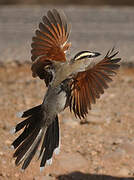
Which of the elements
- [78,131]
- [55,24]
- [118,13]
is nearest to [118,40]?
[118,13]

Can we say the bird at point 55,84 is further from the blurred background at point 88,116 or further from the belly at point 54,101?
the blurred background at point 88,116

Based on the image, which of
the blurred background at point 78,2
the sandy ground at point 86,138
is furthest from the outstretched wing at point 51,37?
the blurred background at point 78,2

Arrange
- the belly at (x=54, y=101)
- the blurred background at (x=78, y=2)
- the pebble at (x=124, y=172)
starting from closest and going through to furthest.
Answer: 1. the belly at (x=54, y=101)
2. the pebble at (x=124, y=172)
3. the blurred background at (x=78, y=2)

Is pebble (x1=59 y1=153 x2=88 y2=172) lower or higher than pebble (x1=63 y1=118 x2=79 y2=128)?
lower

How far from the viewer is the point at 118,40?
1163 cm

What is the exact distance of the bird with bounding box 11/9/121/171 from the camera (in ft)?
12.7

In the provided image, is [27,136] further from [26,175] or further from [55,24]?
[55,24]

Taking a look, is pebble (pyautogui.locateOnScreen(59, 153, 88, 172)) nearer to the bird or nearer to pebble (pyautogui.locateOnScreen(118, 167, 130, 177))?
pebble (pyautogui.locateOnScreen(118, 167, 130, 177))

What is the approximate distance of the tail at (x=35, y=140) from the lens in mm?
4148

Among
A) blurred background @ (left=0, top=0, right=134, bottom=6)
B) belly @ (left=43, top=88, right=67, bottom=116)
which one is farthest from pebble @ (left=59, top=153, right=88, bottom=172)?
blurred background @ (left=0, top=0, right=134, bottom=6)

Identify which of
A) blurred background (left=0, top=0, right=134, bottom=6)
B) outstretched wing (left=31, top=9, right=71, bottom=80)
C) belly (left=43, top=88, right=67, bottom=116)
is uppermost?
blurred background (left=0, top=0, right=134, bottom=6)

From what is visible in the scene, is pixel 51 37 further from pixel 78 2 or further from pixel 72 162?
pixel 78 2

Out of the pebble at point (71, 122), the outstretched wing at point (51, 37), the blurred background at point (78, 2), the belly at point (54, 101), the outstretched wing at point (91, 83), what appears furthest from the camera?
the blurred background at point (78, 2)

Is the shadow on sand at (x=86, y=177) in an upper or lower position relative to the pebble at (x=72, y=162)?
lower
